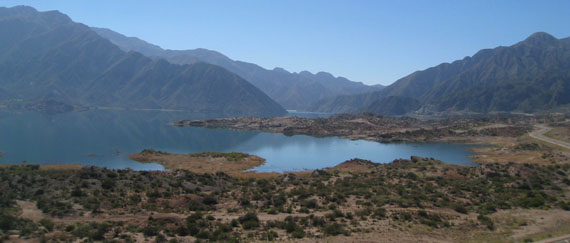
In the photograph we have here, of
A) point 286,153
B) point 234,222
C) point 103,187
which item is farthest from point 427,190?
point 286,153

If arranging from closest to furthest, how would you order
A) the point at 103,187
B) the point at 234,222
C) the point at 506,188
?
the point at 234,222 < the point at 103,187 < the point at 506,188

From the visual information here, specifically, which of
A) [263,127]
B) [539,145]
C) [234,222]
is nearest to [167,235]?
[234,222]

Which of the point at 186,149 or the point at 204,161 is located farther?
the point at 186,149

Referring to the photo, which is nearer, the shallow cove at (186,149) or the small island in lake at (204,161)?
the small island in lake at (204,161)

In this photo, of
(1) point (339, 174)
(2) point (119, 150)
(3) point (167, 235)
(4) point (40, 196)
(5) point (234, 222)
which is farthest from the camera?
(2) point (119, 150)

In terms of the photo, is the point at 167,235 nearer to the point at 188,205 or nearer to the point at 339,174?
the point at 188,205

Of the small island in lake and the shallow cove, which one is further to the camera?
the shallow cove

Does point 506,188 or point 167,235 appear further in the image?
point 506,188

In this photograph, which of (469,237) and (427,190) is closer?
(469,237)

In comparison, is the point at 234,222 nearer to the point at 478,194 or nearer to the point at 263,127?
the point at 478,194
